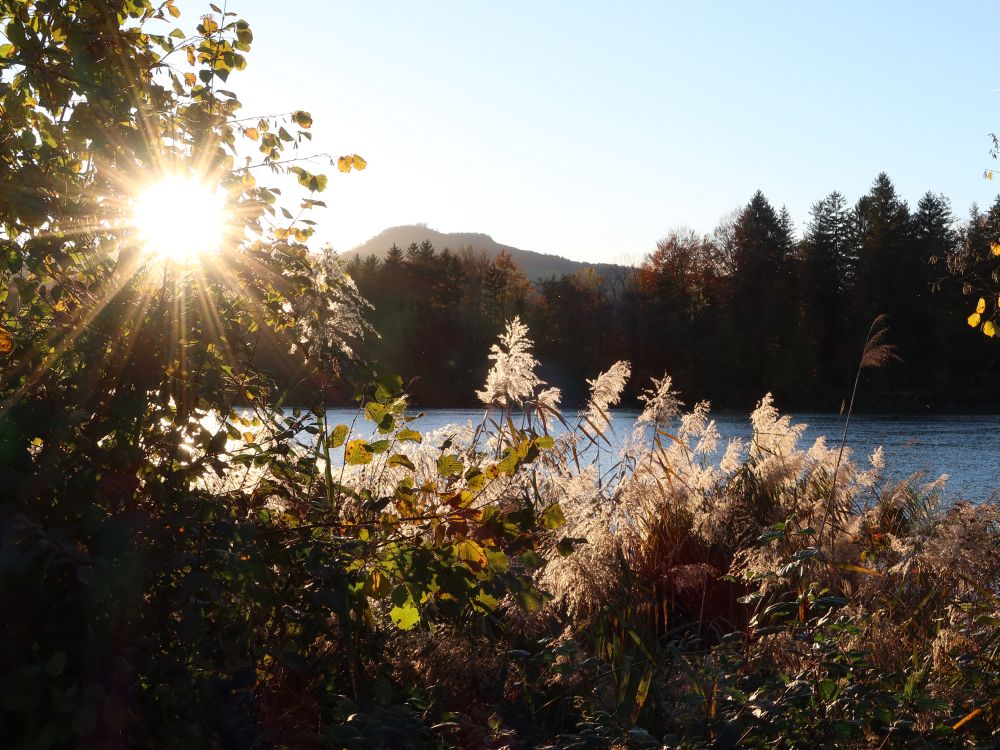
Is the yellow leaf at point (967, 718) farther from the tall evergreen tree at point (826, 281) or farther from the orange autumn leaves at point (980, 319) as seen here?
the tall evergreen tree at point (826, 281)

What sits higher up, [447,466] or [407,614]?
[447,466]

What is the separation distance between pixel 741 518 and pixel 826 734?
8.13 feet

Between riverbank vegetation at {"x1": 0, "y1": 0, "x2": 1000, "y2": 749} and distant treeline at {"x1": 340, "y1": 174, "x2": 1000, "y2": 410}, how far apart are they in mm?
31496

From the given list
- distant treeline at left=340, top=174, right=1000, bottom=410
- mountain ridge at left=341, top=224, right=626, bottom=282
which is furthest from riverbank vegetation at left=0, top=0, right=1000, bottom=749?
mountain ridge at left=341, top=224, right=626, bottom=282

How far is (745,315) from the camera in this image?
142 feet

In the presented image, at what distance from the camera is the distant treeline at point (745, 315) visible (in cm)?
3791

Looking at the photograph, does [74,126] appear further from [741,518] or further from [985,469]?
[985,469]

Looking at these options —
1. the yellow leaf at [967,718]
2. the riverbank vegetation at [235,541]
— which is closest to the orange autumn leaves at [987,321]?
the riverbank vegetation at [235,541]

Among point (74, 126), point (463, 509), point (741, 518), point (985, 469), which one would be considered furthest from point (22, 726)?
point (985, 469)

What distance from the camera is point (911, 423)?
1070 inches

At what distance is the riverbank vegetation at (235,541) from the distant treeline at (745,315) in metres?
31.5

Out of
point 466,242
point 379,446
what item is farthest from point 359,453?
point 466,242

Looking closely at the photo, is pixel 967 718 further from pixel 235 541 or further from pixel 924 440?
pixel 924 440

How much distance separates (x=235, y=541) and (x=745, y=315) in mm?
43466
